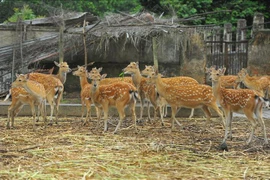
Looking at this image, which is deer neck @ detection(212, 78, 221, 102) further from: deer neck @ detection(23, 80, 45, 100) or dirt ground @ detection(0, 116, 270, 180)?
deer neck @ detection(23, 80, 45, 100)

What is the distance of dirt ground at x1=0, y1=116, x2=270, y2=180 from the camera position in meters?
7.11

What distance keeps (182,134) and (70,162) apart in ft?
11.0

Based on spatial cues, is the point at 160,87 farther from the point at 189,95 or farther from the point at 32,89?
the point at 32,89

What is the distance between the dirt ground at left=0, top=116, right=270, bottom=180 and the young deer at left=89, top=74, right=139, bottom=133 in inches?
17.0

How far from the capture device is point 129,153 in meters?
8.27

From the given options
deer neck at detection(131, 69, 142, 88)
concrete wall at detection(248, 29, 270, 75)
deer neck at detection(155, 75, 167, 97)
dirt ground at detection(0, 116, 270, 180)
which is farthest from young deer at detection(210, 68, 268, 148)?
concrete wall at detection(248, 29, 270, 75)

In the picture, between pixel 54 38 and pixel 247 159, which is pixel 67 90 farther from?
pixel 247 159

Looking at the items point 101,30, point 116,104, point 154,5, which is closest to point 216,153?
point 116,104

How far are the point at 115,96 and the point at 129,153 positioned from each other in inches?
92.2

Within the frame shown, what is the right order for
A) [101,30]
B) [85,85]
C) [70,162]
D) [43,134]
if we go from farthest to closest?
1. [101,30]
2. [85,85]
3. [43,134]
4. [70,162]

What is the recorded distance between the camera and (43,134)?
33.2 ft

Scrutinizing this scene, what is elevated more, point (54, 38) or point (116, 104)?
point (54, 38)

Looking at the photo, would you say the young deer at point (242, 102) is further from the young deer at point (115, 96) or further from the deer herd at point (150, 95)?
the young deer at point (115, 96)

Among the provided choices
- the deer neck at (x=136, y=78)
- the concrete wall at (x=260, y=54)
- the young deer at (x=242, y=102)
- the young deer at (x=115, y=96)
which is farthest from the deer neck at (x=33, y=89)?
the concrete wall at (x=260, y=54)
